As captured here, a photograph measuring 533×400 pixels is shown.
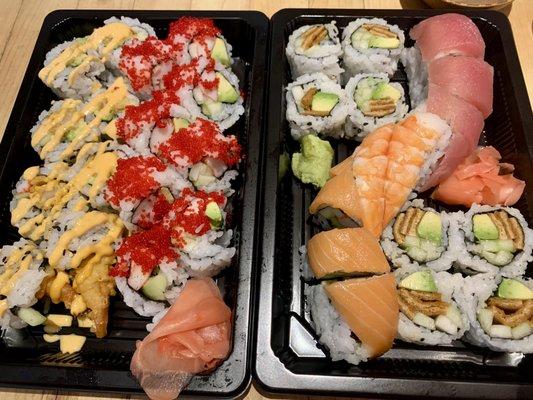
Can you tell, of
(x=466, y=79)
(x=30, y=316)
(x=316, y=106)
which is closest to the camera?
(x=30, y=316)

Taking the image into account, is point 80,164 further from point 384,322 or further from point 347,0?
point 347,0

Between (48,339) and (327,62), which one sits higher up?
(327,62)

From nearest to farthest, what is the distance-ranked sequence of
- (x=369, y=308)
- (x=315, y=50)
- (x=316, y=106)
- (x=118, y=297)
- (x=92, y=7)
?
(x=369, y=308), (x=118, y=297), (x=316, y=106), (x=315, y=50), (x=92, y=7)

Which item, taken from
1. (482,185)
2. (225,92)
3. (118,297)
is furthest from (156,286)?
(482,185)

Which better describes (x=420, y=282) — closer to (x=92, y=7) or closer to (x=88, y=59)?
(x=88, y=59)

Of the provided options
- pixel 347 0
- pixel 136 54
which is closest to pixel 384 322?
pixel 136 54

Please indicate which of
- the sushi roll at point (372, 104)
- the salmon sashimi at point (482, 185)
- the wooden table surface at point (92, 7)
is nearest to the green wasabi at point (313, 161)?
the sushi roll at point (372, 104)
